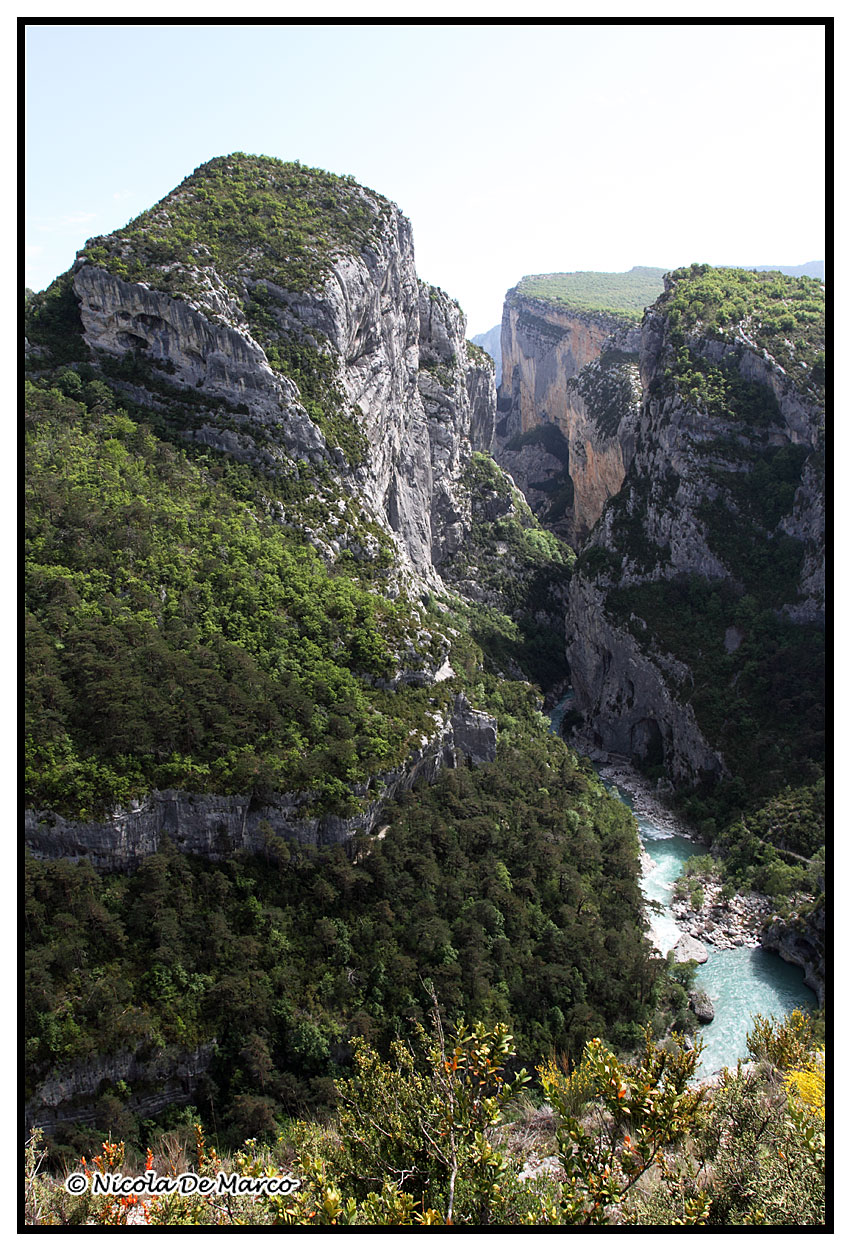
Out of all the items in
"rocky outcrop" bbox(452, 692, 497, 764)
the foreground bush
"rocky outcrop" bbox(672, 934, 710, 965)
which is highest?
"rocky outcrop" bbox(452, 692, 497, 764)

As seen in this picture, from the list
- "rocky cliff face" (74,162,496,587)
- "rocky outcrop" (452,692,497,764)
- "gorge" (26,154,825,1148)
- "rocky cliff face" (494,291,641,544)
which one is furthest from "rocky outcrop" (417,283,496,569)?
"rocky outcrop" (452,692,497,764)

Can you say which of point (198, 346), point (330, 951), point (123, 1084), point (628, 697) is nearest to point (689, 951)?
point (330, 951)

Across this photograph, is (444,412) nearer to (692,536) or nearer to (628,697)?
(692,536)

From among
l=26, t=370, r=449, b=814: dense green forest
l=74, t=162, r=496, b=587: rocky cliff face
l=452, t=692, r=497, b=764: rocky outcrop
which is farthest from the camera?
l=74, t=162, r=496, b=587: rocky cliff face

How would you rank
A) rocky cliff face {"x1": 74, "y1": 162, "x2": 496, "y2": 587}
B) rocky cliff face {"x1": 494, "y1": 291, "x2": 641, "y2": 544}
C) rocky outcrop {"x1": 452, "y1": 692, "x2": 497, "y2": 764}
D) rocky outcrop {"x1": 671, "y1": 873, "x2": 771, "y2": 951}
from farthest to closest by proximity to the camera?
rocky cliff face {"x1": 494, "y1": 291, "x2": 641, "y2": 544} < rocky cliff face {"x1": 74, "y1": 162, "x2": 496, "y2": 587} < rocky outcrop {"x1": 452, "y1": 692, "x2": 497, "y2": 764} < rocky outcrop {"x1": 671, "y1": 873, "x2": 771, "y2": 951}

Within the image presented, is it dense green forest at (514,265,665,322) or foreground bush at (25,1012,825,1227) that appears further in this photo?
dense green forest at (514,265,665,322)

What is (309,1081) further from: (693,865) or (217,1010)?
(693,865)

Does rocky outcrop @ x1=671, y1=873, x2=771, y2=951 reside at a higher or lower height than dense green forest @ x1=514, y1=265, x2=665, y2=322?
lower

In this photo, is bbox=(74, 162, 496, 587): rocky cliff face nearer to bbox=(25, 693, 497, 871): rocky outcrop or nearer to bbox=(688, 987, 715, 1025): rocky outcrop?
bbox=(25, 693, 497, 871): rocky outcrop

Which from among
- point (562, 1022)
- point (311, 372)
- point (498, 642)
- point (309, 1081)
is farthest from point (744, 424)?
point (309, 1081)
